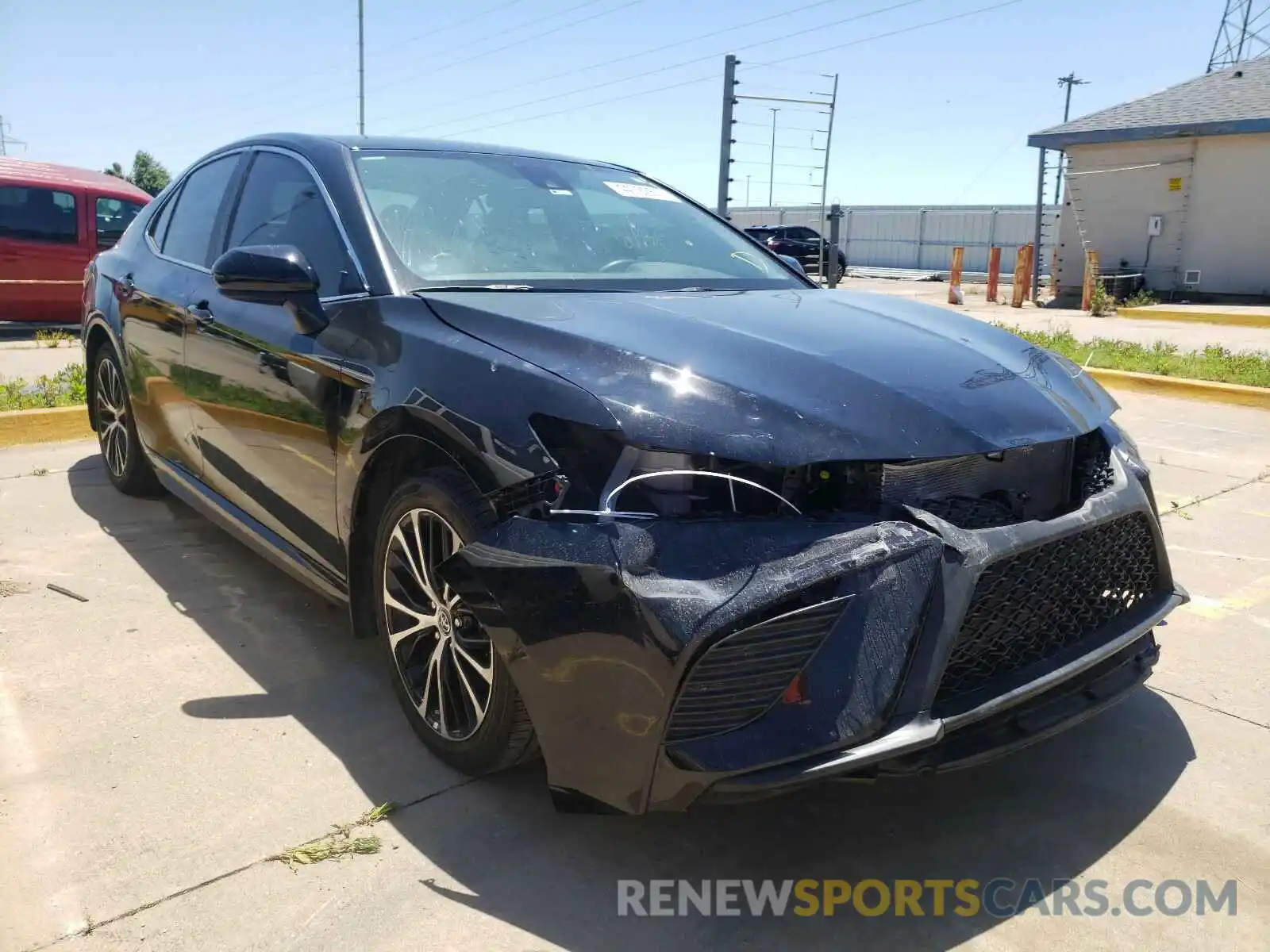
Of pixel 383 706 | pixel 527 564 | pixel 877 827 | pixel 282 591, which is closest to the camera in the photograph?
pixel 527 564

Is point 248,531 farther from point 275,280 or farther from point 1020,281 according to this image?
point 1020,281

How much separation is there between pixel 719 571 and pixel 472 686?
0.84 m

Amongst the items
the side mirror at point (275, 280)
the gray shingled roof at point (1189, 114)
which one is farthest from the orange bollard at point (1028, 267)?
the side mirror at point (275, 280)

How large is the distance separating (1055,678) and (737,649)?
77cm

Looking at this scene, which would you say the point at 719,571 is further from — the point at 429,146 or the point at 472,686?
the point at 429,146

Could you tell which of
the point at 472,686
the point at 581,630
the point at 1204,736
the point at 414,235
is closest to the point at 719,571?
the point at 581,630

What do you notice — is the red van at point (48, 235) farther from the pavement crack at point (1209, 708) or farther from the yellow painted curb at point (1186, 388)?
the pavement crack at point (1209, 708)

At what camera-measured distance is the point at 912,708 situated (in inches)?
80.5

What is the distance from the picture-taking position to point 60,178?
41.5ft

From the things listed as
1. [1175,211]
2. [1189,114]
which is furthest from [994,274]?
[1189,114]

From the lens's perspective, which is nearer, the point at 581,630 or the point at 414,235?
the point at 581,630

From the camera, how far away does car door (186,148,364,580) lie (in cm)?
305

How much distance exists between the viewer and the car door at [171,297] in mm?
4035

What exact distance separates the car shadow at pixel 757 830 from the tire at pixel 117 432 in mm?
2236
